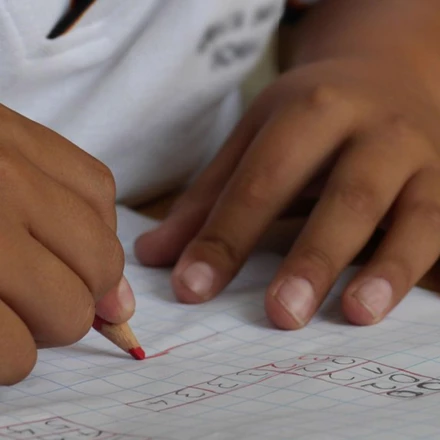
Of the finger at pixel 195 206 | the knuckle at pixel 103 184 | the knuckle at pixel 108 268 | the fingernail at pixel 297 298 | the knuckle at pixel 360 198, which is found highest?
the knuckle at pixel 103 184

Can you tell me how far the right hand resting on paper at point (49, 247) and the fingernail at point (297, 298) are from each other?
7 centimetres

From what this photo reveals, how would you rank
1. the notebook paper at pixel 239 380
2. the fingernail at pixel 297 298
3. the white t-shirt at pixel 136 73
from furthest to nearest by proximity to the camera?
the white t-shirt at pixel 136 73 < the fingernail at pixel 297 298 < the notebook paper at pixel 239 380

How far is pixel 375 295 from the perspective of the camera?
1.19 feet

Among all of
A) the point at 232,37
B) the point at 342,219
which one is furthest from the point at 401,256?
the point at 232,37

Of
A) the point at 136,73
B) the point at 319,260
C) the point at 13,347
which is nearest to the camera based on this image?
the point at 13,347

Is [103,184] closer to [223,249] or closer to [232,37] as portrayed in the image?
[223,249]

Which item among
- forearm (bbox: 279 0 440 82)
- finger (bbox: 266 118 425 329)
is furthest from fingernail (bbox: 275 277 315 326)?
forearm (bbox: 279 0 440 82)

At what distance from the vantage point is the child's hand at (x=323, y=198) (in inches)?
14.8

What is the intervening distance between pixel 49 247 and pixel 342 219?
169 mm

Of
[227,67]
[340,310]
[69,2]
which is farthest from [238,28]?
[340,310]

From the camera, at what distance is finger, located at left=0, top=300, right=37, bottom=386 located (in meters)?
0.26

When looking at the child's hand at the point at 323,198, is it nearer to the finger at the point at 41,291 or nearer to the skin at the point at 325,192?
the skin at the point at 325,192

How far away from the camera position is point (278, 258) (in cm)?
45

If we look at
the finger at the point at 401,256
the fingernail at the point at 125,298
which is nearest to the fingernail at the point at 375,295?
the finger at the point at 401,256
